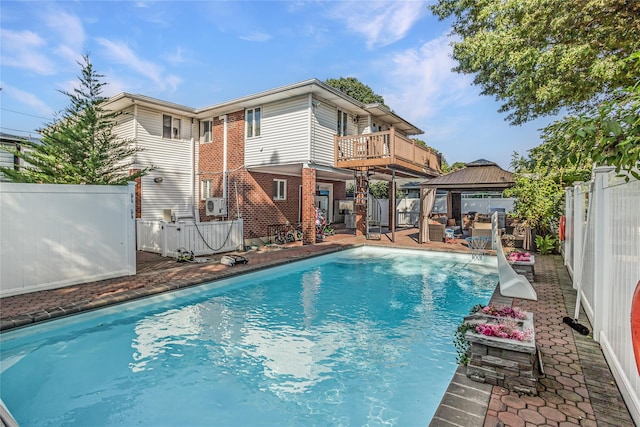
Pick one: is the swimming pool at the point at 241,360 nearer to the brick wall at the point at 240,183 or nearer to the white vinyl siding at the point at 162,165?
the brick wall at the point at 240,183

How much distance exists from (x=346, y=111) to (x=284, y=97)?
3.31 meters

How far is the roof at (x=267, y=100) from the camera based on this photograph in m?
11.7

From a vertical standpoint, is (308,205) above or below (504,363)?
above

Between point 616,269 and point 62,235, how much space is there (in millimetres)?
9008

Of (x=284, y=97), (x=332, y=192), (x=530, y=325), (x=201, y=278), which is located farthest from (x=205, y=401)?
(x=332, y=192)

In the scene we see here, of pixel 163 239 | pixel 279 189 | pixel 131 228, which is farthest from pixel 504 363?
pixel 279 189

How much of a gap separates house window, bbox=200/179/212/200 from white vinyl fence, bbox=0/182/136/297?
24.6ft

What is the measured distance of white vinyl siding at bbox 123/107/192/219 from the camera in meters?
13.5

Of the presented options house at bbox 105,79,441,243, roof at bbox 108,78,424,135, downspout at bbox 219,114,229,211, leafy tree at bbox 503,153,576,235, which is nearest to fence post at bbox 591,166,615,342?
leafy tree at bbox 503,153,576,235

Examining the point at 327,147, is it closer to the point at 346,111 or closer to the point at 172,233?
the point at 346,111

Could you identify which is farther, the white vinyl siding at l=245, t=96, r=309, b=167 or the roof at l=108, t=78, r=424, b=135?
the white vinyl siding at l=245, t=96, r=309, b=167

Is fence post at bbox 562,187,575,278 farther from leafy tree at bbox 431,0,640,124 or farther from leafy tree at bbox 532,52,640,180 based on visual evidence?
leafy tree at bbox 532,52,640,180

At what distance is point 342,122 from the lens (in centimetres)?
1449

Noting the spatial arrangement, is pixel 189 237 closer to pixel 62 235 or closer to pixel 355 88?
pixel 62 235
